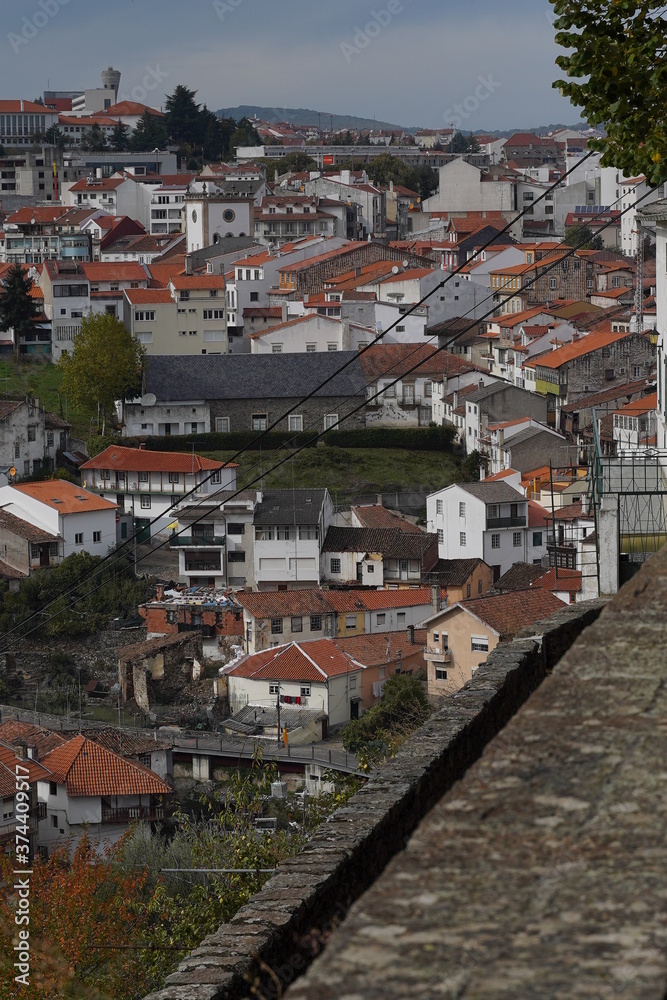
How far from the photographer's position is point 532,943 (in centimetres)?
160

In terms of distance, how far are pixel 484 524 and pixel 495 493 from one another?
2.65 ft

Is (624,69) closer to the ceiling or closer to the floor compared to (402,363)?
closer to the ceiling

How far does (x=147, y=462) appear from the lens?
39969 mm

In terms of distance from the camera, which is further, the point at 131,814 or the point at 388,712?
the point at 388,712

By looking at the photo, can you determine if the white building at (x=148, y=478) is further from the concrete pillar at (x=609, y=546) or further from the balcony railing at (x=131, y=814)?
the concrete pillar at (x=609, y=546)

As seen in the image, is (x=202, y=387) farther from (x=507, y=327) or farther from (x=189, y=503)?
(x=507, y=327)

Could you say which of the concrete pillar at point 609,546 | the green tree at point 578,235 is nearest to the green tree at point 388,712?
the concrete pillar at point 609,546

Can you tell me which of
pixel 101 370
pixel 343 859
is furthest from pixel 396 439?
pixel 343 859

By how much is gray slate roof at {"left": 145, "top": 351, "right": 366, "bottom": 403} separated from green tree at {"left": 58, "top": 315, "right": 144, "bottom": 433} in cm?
73

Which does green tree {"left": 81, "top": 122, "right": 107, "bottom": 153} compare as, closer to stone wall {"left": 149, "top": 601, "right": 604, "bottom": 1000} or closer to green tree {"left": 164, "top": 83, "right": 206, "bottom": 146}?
green tree {"left": 164, "top": 83, "right": 206, "bottom": 146}

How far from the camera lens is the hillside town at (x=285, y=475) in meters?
22.9

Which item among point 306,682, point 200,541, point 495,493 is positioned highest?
point 495,493

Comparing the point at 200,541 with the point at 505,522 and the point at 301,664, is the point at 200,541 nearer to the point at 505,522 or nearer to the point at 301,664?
the point at 505,522

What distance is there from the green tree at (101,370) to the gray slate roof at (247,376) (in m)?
0.73
